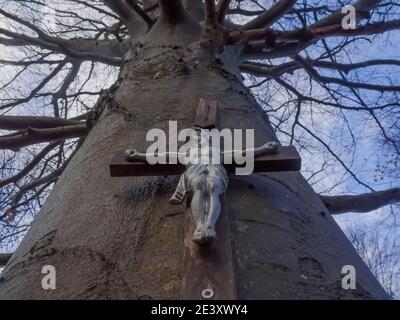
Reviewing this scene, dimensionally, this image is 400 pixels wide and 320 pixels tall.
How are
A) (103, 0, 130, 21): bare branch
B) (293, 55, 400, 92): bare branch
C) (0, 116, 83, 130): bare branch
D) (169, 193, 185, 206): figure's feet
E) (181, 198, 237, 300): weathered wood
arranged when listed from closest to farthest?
(181, 198, 237, 300): weathered wood → (169, 193, 185, 206): figure's feet → (0, 116, 83, 130): bare branch → (103, 0, 130, 21): bare branch → (293, 55, 400, 92): bare branch

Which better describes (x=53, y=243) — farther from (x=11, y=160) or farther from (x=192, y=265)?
(x=11, y=160)

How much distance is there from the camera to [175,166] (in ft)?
4.68

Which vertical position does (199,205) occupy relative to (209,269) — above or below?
above

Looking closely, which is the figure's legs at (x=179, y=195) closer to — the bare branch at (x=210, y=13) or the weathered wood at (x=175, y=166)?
the weathered wood at (x=175, y=166)

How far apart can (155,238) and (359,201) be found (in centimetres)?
149

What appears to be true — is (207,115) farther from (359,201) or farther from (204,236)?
(359,201)

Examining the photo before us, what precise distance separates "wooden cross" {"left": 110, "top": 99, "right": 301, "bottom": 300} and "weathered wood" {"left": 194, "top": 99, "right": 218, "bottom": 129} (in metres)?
0.27

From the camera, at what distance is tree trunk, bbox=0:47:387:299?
1.15m

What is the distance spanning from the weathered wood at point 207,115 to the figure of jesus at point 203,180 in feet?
0.26

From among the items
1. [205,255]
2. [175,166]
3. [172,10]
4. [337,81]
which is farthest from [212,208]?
[337,81]

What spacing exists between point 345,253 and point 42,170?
3.60m

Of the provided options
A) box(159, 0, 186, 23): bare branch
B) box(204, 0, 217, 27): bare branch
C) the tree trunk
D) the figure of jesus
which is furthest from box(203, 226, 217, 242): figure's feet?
box(159, 0, 186, 23): bare branch

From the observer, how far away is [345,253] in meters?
1.43

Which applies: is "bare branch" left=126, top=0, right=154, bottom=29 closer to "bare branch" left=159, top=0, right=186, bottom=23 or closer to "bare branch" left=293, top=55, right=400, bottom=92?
"bare branch" left=159, top=0, right=186, bottom=23
